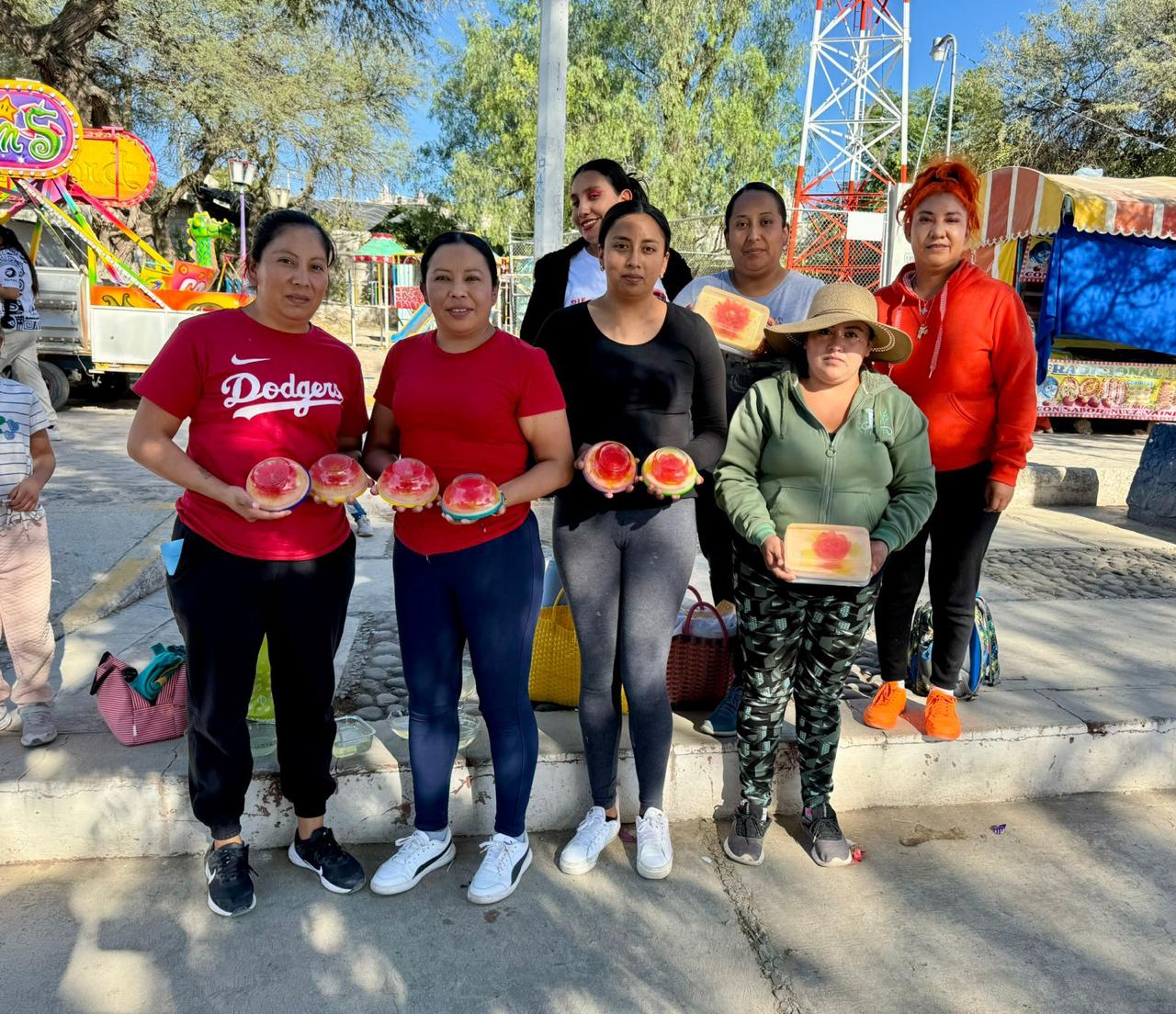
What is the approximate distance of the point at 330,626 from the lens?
2.48m

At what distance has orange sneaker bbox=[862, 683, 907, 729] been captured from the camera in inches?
127

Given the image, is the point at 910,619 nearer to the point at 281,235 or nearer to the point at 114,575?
the point at 281,235

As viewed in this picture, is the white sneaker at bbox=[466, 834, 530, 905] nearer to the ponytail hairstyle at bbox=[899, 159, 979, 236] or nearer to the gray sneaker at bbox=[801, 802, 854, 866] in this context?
the gray sneaker at bbox=[801, 802, 854, 866]

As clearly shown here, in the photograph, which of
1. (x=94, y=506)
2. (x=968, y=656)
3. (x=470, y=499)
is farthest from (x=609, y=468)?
(x=94, y=506)

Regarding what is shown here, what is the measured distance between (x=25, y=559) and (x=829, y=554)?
9.47ft

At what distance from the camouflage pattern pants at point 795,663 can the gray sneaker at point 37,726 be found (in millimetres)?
2464

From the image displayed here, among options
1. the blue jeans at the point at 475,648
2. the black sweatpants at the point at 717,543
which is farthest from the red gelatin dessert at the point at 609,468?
the black sweatpants at the point at 717,543

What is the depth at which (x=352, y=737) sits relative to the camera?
10.2ft

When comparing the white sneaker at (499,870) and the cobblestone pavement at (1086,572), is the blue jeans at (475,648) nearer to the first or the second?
the white sneaker at (499,870)

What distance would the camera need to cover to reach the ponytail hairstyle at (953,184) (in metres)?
2.89

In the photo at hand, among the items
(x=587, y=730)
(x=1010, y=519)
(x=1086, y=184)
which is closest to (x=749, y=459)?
(x=587, y=730)

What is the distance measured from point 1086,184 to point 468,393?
1269 centimetres

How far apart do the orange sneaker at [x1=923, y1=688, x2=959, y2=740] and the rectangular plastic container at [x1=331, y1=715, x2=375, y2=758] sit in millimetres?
2105

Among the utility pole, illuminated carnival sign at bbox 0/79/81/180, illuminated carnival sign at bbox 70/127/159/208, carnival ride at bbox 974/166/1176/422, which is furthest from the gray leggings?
illuminated carnival sign at bbox 70/127/159/208
